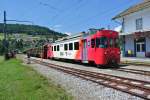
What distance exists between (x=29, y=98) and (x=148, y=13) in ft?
92.0

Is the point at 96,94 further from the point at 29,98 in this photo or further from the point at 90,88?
the point at 29,98

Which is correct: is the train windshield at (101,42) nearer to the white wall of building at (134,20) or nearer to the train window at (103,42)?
the train window at (103,42)

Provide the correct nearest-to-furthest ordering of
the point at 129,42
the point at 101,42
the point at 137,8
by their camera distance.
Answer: the point at 101,42 → the point at 137,8 → the point at 129,42

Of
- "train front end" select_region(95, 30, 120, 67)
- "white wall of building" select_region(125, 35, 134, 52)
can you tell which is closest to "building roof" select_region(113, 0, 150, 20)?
"white wall of building" select_region(125, 35, 134, 52)

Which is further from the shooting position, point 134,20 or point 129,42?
point 129,42

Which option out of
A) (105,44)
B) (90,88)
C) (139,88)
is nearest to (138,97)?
(139,88)

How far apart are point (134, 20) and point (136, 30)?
1.55m

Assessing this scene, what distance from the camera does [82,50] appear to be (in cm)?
2489

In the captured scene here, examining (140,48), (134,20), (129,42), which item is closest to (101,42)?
(140,48)

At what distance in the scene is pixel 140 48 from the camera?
37.2 meters

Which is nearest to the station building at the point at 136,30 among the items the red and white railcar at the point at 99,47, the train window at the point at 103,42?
the red and white railcar at the point at 99,47

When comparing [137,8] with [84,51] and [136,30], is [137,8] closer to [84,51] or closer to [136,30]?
[136,30]

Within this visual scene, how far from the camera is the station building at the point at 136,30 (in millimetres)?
35344

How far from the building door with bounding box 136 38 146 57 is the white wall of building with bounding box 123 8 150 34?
1610 millimetres
